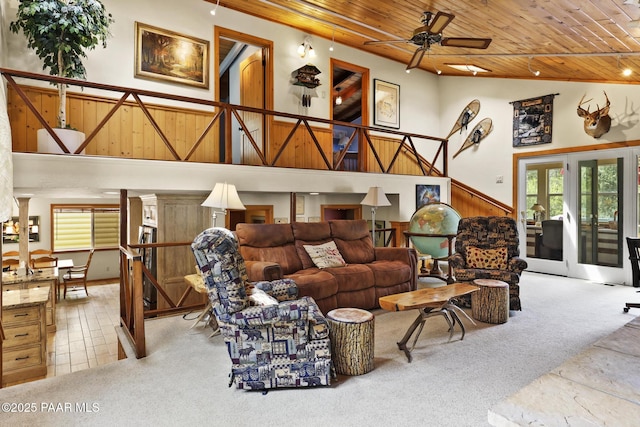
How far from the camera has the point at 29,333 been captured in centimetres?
433

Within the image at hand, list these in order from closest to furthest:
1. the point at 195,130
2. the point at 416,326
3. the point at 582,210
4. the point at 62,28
→ the point at 416,326
the point at 62,28
the point at 195,130
the point at 582,210

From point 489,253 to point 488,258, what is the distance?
0.22ft

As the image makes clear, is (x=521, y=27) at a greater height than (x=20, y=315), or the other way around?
(x=521, y=27)

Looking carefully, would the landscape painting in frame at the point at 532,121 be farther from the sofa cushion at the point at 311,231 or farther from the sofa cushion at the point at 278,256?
the sofa cushion at the point at 278,256

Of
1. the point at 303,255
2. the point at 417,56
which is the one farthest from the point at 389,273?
the point at 417,56

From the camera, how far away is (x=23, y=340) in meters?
4.30

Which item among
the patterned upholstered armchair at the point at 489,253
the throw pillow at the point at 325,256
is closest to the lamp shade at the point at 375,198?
the patterned upholstered armchair at the point at 489,253

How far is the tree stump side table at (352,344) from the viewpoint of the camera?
2701 millimetres

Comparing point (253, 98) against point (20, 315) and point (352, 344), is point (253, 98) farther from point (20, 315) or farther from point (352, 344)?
point (352, 344)

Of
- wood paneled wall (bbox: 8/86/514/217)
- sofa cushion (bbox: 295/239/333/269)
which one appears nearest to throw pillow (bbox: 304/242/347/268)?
sofa cushion (bbox: 295/239/333/269)

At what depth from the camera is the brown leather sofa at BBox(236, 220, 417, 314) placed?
12.7 ft

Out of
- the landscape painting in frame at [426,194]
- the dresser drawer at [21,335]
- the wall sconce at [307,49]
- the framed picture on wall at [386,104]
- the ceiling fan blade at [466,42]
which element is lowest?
the dresser drawer at [21,335]

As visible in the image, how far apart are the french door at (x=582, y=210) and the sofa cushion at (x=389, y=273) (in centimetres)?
370

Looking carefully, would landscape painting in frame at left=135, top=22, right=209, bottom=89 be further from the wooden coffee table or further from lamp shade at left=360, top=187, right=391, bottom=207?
the wooden coffee table
